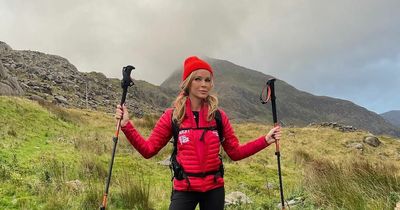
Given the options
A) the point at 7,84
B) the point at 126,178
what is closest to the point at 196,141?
the point at 126,178

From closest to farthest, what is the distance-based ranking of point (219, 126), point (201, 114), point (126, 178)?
point (201, 114) < point (219, 126) < point (126, 178)

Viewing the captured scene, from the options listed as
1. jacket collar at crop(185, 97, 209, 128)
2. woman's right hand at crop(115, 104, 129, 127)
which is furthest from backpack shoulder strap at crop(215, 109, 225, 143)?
woman's right hand at crop(115, 104, 129, 127)

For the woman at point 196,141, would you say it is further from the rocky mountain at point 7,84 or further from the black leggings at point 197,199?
the rocky mountain at point 7,84

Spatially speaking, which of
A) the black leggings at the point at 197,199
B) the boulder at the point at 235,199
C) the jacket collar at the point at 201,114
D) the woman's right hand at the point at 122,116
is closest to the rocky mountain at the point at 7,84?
the boulder at the point at 235,199

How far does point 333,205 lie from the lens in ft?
23.9

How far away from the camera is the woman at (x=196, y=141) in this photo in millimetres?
4590

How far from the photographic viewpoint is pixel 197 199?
471cm

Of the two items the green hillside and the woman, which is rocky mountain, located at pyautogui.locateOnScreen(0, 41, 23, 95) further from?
the woman

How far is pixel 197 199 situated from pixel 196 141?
0.65 metres

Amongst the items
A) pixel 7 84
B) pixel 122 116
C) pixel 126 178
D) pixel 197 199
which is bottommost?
pixel 197 199

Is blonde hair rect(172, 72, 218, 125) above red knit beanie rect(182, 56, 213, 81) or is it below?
below

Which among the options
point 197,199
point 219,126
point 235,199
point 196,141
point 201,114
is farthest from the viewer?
point 235,199

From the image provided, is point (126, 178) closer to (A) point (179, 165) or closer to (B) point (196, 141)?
(A) point (179, 165)

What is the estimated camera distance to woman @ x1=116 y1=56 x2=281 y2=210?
4590mm
